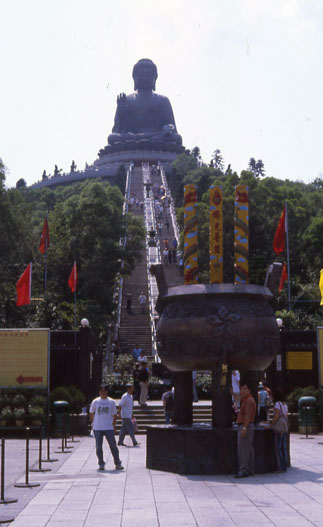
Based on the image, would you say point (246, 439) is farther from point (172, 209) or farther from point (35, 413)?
point (172, 209)

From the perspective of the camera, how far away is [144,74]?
373 feet

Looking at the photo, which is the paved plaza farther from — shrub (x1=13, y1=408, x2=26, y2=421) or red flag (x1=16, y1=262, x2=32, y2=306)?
red flag (x1=16, y1=262, x2=32, y2=306)

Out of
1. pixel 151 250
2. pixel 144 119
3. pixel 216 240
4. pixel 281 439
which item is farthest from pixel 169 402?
pixel 144 119

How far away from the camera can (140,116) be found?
116 metres

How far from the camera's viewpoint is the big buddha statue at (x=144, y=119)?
4491 inches

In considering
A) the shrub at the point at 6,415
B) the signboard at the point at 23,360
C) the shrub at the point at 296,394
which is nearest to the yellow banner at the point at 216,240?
the signboard at the point at 23,360

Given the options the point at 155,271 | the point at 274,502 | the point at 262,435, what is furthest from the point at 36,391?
the point at 274,502

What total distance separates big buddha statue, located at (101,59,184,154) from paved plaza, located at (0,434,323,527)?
335 ft

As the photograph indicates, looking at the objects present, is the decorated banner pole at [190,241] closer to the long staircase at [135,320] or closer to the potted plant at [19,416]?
the potted plant at [19,416]

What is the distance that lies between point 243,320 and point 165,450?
2.59 meters

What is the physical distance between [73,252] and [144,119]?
74.6 m

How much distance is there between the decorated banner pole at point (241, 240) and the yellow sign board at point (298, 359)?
30.6 feet

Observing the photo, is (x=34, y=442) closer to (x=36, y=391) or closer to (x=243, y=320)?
(x=36, y=391)

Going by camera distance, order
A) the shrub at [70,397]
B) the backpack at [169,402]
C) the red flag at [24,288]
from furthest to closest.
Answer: the red flag at [24,288], the shrub at [70,397], the backpack at [169,402]
